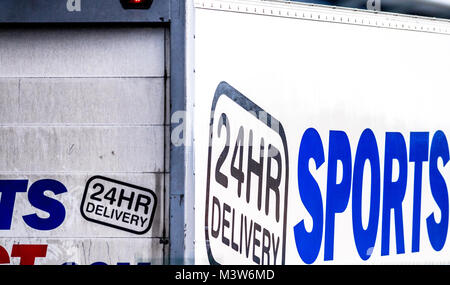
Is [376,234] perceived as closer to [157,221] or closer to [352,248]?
[352,248]

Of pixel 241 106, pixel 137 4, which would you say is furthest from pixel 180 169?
pixel 137 4

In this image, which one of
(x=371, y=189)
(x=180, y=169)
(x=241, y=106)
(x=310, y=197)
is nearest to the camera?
(x=180, y=169)

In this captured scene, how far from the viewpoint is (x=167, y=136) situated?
367 centimetres

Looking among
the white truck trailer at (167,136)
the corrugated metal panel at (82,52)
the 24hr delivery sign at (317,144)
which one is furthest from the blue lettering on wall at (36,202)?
the 24hr delivery sign at (317,144)

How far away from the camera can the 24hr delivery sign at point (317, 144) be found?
3760 millimetres

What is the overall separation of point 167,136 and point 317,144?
87cm

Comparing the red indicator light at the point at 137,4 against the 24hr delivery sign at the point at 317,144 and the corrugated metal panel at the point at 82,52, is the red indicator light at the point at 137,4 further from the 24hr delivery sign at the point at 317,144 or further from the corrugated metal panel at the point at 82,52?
the 24hr delivery sign at the point at 317,144

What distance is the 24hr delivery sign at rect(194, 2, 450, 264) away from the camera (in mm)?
Answer: 3760

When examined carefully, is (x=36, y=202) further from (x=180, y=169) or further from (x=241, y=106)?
(x=241, y=106)

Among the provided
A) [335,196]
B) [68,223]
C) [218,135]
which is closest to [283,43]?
[218,135]

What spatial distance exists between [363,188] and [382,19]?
39.8 inches

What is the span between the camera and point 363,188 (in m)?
4.11

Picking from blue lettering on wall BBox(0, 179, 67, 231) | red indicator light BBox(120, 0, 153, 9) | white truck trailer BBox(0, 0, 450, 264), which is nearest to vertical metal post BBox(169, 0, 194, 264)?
white truck trailer BBox(0, 0, 450, 264)

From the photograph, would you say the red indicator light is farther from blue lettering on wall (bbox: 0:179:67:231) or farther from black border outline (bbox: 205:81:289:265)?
blue lettering on wall (bbox: 0:179:67:231)
